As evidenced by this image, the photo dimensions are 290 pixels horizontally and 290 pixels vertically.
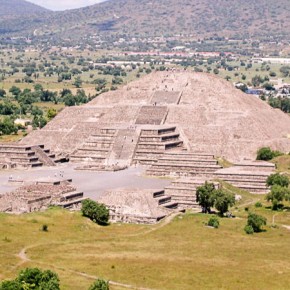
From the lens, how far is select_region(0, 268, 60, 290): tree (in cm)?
5675

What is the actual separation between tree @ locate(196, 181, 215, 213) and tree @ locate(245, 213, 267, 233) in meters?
6.69

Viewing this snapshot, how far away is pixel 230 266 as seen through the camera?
71.8m

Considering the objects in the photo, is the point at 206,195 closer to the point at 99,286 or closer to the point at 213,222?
the point at 213,222

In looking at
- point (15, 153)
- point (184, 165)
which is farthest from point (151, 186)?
point (15, 153)

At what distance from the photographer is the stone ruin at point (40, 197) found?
8944cm

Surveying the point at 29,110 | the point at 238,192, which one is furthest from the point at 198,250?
the point at 29,110

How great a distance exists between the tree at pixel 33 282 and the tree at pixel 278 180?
43508 mm

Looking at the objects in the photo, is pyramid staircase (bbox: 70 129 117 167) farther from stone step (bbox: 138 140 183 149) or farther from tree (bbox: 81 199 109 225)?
tree (bbox: 81 199 109 225)

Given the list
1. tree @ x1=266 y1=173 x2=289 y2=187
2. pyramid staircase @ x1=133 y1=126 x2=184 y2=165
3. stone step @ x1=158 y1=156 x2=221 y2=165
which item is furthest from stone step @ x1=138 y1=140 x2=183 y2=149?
tree @ x1=266 y1=173 x2=289 y2=187

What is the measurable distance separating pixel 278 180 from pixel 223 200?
10573 millimetres

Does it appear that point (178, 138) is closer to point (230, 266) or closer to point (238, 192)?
point (238, 192)

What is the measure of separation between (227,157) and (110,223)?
33596 mm

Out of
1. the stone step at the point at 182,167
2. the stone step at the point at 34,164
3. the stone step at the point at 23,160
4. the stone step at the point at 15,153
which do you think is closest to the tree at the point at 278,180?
the stone step at the point at 182,167

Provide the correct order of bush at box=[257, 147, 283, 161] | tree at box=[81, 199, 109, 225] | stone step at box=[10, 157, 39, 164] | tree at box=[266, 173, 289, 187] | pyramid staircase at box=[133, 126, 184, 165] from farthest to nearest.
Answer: pyramid staircase at box=[133, 126, 184, 165] → stone step at box=[10, 157, 39, 164] → bush at box=[257, 147, 283, 161] → tree at box=[266, 173, 289, 187] → tree at box=[81, 199, 109, 225]
